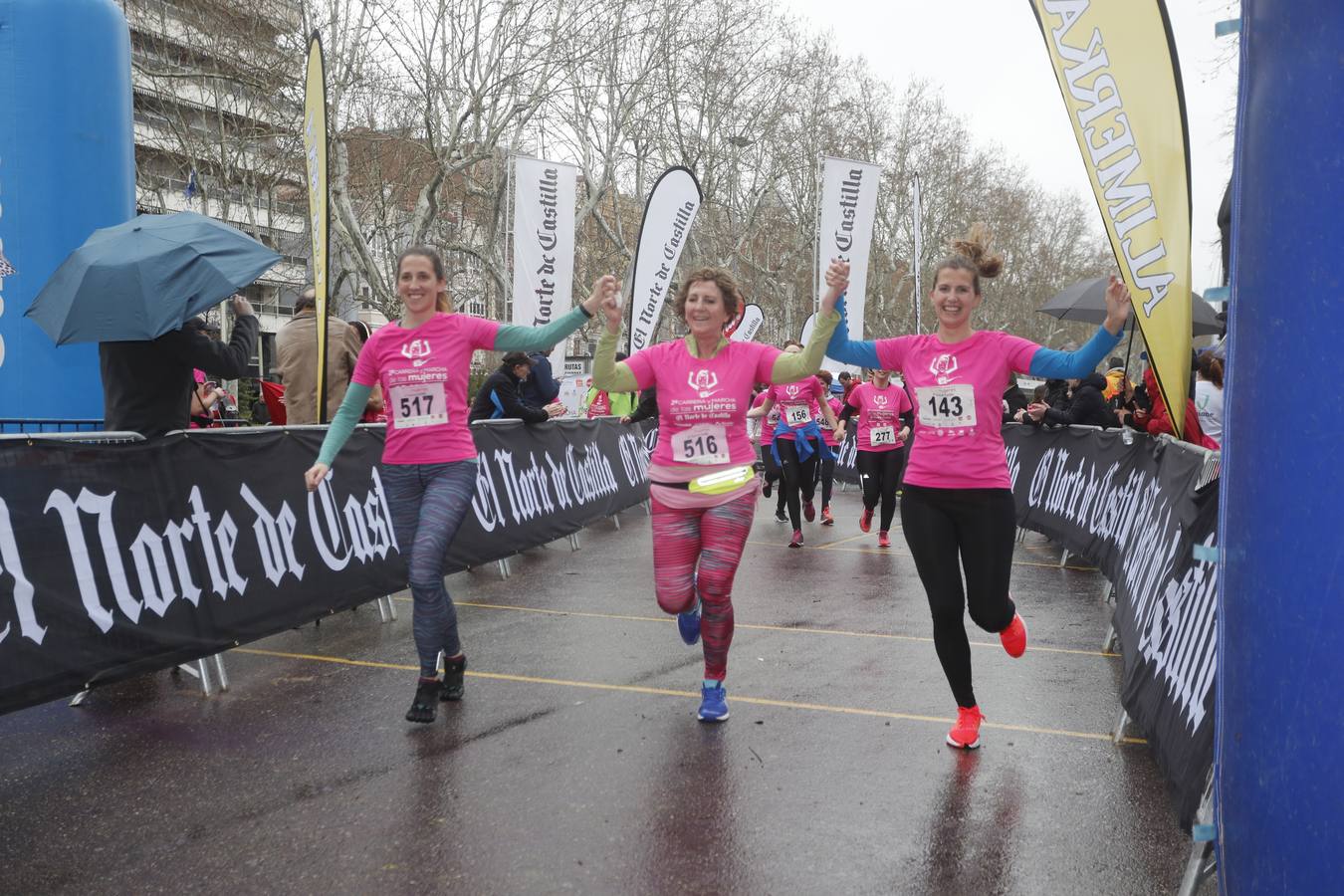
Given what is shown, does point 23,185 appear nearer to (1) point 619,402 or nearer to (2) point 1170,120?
(2) point 1170,120

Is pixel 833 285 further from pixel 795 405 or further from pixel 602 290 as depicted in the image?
pixel 795 405

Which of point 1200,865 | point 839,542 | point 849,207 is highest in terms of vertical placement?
point 849,207

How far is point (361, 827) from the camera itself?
12.6ft

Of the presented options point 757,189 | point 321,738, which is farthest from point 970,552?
point 757,189

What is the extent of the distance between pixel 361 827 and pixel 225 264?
2.89m

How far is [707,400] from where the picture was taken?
4973 mm

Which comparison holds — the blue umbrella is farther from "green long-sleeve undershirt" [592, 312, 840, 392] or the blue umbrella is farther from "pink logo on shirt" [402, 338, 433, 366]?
"green long-sleeve undershirt" [592, 312, 840, 392]

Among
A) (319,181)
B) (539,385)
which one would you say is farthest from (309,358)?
(539,385)

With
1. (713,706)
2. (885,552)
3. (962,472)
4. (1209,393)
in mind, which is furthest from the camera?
(885,552)

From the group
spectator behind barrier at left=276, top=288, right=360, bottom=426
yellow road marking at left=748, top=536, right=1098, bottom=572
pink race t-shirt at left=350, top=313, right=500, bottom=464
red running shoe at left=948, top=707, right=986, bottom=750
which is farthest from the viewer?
yellow road marking at left=748, top=536, right=1098, bottom=572

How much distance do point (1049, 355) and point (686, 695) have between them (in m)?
2.43

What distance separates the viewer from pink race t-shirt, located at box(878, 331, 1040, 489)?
463 cm

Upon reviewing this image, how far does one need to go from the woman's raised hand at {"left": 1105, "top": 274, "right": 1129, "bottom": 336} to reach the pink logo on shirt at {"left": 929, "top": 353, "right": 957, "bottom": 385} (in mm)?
700

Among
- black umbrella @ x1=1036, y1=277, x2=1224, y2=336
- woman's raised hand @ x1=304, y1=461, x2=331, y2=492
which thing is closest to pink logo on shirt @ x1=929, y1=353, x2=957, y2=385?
woman's raised hand @ x1=304, y1=461, x2=331, y2=492
